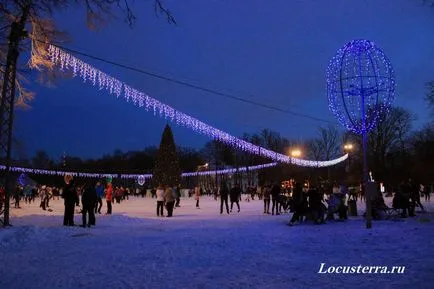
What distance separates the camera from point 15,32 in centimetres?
1623

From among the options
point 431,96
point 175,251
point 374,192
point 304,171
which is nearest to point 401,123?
point 304,171

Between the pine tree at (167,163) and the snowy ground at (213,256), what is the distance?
107 ft

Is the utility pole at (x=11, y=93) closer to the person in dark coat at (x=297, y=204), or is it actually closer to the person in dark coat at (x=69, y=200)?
the person in dark coat at (x=69, y=200)

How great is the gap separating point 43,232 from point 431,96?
24286mm

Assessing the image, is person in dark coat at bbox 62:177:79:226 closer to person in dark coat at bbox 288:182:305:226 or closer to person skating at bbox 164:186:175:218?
person skating at bbox 164:186:175:218

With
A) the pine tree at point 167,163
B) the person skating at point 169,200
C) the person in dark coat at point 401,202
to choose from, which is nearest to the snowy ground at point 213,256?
the person in dark coat at point 401,202

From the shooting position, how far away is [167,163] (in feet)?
161

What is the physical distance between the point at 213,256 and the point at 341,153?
256 ft

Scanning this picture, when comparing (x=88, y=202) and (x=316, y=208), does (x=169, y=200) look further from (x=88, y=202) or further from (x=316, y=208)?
(x=316, y=208)

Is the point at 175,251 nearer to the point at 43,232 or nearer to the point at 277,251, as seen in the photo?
the point at 277,251

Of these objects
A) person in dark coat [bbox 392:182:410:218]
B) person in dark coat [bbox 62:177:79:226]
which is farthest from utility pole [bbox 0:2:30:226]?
person in dark coat [bbox 392:182:410:218]

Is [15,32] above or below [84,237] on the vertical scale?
above

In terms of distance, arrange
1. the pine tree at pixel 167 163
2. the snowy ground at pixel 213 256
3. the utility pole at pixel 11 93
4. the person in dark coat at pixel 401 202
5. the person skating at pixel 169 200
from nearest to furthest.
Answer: the snowy ground at pixel 213 256
the utility pole at pixel 11 93
the person in dark coat at pixel 401 202
the person skating at pixel 169 200
the pine tree at pixel 167 163

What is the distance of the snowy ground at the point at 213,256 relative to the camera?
7.23 meters
